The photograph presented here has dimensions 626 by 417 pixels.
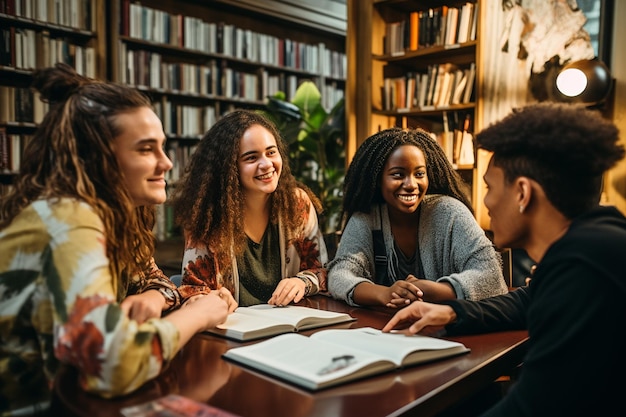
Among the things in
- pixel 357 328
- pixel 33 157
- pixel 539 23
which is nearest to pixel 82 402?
pixel 33 157

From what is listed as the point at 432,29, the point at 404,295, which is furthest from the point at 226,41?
the point at 404,295

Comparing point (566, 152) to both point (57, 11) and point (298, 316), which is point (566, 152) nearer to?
point (298, 316)

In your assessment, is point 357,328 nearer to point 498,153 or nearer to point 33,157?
point 498,153

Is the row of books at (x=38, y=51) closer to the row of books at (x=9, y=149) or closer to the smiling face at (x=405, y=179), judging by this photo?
the row of books at (x=9, y=149)

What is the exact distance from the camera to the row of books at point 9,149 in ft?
11.6

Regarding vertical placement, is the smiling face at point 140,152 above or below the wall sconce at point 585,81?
below

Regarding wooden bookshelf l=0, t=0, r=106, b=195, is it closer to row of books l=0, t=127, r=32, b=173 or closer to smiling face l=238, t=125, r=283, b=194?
row of books l=0, t=127, r=32, b=173

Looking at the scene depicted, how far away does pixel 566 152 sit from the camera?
956mm

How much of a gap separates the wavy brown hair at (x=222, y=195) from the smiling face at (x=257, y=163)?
0.02 m

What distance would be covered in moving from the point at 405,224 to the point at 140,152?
1.05m

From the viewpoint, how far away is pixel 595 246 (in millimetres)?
851

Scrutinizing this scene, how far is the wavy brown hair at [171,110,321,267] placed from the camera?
192cm

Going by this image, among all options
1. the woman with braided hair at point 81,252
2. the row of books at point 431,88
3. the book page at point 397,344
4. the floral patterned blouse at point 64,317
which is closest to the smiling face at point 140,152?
the woman with braided hair at point 81,252

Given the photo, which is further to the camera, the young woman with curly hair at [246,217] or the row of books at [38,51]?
the row of books at [38,51]
